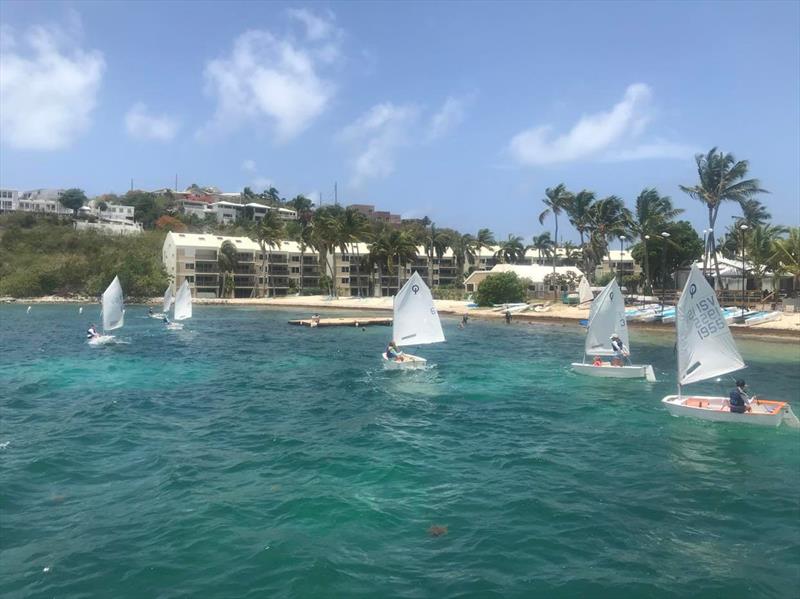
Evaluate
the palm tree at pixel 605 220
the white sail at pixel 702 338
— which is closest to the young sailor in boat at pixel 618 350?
the white sail at pixel 702 338

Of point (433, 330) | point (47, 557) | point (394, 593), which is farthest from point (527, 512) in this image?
point (433, 330)

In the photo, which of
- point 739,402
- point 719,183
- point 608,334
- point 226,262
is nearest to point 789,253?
point 719,183

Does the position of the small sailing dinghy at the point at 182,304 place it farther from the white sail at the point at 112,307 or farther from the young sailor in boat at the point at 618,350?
the young sailor in boat at the point at 618,350

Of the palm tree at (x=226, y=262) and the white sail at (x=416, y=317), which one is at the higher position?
the palm tree at (x=226, y=262)

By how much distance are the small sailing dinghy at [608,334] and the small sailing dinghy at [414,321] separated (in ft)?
28.2

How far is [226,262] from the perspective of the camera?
12038cm

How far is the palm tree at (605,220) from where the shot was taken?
9062cm

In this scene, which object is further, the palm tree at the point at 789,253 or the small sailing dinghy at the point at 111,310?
the palm tree at the point at 789,253

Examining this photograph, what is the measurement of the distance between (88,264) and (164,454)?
119 metres

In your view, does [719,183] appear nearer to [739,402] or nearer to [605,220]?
[605,220]

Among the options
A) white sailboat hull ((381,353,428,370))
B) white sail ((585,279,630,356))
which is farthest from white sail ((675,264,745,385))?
white sailboat hull ((381,353,428,370))

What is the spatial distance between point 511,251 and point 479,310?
61.5 meters

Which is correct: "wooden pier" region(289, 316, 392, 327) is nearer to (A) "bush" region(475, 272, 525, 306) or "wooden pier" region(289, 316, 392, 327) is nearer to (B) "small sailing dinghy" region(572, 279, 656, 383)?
(A) "bush" region(475, 272, 525, 306)

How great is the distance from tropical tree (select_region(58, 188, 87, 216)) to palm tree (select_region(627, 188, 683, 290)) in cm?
16574
